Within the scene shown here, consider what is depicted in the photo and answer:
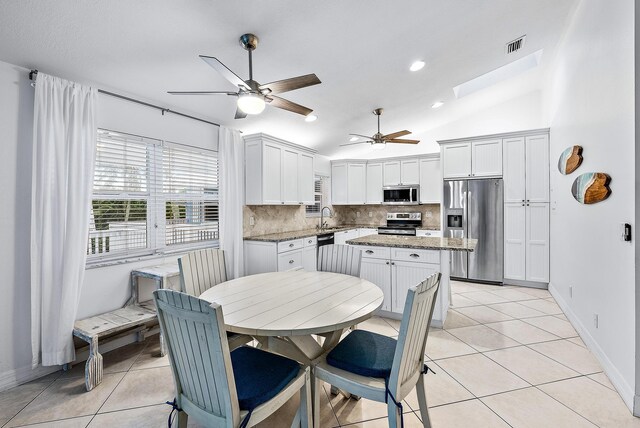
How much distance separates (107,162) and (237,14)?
1.82m

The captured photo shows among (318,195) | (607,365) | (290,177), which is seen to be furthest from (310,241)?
(607,365)

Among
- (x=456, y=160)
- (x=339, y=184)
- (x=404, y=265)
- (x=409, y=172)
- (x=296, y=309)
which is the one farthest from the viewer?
(x=339, y=184)

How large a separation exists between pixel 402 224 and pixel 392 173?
1.07m

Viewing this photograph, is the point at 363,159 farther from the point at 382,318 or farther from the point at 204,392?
the point at 204,392

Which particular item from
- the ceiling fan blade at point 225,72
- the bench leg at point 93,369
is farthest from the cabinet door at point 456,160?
the bench leg at point 93,369

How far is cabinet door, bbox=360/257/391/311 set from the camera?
3385 mm

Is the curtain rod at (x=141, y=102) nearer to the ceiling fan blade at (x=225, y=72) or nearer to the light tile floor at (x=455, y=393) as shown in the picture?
the ceiling fan blade at (x=225, y=72)

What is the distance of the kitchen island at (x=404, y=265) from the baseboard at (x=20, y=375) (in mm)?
2974

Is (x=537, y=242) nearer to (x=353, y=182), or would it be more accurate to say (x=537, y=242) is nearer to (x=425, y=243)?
(x=425, y=243)

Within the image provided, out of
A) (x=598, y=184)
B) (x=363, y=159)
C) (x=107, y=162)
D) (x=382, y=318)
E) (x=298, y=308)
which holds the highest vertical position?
(x=363, y=159)

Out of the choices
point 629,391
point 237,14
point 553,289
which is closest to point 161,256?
point 237,14

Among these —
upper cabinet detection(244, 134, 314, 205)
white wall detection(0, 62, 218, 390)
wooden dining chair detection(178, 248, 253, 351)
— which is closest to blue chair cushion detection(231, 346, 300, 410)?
wooden dining chair detection(178, 248, 253, 351)

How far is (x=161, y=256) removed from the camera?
3248 mm

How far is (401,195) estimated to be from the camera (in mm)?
6062
